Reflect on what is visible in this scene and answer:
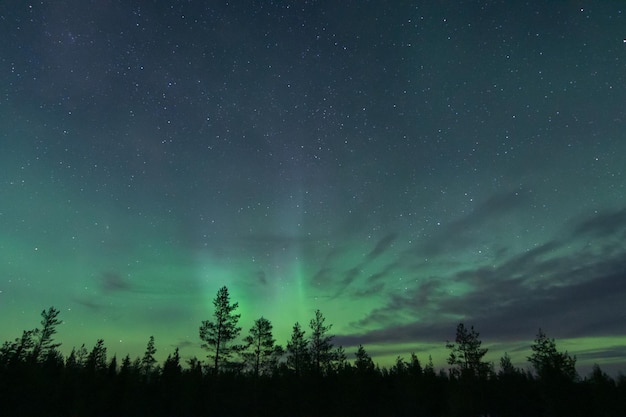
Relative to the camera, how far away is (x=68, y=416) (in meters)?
40.7

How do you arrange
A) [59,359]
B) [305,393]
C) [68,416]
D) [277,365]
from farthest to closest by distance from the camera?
[59,359]
[277,365]
[305,393]
[68,416]

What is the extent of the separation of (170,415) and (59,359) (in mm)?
39374

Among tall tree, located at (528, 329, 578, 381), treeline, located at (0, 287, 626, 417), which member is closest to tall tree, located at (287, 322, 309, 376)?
treeline, located at (0, 287, 626, 417)

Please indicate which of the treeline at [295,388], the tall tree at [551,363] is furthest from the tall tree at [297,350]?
the tall tree at [551,363]

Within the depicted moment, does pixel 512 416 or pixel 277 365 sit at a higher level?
pixel 277 365

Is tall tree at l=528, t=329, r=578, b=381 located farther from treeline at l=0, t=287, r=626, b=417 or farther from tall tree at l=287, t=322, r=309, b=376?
tall tree at l=287, t=322, r=309, b=376

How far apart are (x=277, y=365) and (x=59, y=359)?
45675 millimetres

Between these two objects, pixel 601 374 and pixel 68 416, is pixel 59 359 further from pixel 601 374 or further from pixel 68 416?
pixel 601 374

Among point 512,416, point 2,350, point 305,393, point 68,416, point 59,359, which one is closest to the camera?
point 2,350

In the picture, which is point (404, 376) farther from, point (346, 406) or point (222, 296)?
point (222, 296)

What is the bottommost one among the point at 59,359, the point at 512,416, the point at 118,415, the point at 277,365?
the point at 512,416

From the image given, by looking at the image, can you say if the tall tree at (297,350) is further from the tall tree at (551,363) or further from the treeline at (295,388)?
the tall tree at (551,363)

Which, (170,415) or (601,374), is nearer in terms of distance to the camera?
(601,374)

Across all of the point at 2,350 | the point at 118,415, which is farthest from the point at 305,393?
the point at 2,350
